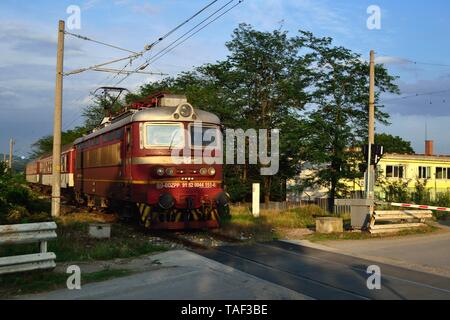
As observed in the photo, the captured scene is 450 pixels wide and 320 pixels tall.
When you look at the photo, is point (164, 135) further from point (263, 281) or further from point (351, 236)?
point (263, 281)

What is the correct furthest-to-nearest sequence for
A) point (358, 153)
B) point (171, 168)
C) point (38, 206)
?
point (358, 153) → point (38, 206) → point (171, 168)

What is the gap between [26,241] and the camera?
846cm

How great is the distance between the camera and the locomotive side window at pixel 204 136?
50.3 feet

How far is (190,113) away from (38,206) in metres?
9.83

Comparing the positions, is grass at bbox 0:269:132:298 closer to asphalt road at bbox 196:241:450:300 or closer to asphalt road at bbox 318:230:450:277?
asphalt road at bbox 196:241:450:300

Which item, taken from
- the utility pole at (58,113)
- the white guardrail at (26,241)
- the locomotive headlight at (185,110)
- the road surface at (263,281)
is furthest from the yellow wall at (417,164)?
the white guardrail at (26,241)

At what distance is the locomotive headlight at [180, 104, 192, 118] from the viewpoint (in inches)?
599

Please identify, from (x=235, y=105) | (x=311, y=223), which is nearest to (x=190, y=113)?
(x=311, y=223)

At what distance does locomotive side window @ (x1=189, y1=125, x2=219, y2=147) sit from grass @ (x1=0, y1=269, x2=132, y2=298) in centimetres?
689

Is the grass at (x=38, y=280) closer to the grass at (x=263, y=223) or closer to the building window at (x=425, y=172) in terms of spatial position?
the grass at (x=263, y=223)

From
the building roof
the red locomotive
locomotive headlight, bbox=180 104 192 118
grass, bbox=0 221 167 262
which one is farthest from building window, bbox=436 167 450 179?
grass, bbox=0 221 167 262
